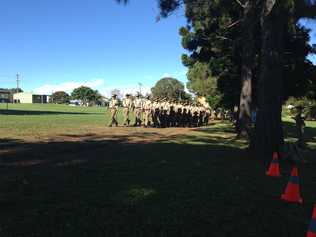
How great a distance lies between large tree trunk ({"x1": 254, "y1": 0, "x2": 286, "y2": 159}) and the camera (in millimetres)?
14781

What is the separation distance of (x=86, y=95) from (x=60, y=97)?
16.2 metres

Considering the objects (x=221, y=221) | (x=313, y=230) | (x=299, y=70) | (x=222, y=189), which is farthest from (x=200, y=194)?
(x=299, y=70)

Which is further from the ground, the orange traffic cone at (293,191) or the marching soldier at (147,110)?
the marching soldier at (147,110)

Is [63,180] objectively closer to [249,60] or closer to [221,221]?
[221,221]

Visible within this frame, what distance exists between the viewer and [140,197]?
805 cm

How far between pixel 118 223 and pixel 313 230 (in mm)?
2366

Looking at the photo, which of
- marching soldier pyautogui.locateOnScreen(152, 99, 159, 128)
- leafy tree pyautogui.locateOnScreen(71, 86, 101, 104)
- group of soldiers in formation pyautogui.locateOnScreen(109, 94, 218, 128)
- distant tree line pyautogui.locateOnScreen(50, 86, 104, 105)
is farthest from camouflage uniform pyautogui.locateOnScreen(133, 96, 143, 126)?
leafy tree pyautogui.locateOnScreen(71, 86, 101, 104)

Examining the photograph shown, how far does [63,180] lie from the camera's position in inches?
368

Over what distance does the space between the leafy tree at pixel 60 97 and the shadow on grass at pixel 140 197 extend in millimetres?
185322

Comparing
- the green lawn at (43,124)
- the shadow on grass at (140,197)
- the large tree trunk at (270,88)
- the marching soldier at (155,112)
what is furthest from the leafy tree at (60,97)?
the shadow on grass at (140,197)

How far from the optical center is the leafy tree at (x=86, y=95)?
185m

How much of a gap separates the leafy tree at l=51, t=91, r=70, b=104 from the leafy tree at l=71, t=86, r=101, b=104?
6.96m

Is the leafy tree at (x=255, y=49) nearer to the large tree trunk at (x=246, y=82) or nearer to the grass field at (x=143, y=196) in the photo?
the large tree trunk at (x=246, y=82)

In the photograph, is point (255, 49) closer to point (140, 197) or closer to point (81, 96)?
point (140, 197)
